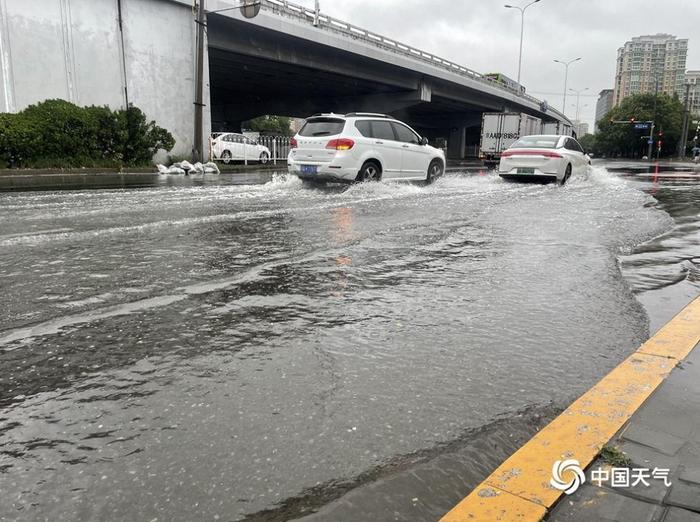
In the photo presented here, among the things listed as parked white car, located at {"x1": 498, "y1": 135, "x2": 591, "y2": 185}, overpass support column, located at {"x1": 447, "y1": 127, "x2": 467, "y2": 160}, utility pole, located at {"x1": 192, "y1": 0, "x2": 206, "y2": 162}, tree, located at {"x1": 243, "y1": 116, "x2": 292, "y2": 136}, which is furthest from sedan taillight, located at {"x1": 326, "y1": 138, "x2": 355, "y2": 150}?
tree, located at {"x1": 243, "y1": 116, "x2": 292, "y2": 136}

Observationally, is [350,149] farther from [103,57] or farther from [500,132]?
[500,132]

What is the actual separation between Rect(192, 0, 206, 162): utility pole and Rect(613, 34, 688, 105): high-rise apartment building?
104174 millimetres

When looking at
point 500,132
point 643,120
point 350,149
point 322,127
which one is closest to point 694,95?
point 643,120

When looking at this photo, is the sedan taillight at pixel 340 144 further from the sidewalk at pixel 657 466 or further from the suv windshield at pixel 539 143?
the sidewalk at pixel 657 466

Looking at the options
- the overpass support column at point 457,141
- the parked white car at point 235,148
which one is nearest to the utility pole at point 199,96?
the parked white car at point 235,148

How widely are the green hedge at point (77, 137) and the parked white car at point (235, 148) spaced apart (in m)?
3.09

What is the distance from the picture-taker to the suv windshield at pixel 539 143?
1619 centimetres

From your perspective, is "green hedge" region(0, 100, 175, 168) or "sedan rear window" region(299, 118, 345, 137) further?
"green hedge" region(0, 100, 175, 168)

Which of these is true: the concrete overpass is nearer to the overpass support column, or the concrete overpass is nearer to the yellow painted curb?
the overpass support column

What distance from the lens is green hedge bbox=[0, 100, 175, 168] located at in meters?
17.5

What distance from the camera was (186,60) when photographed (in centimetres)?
2322

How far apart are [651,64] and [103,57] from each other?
4545 inches

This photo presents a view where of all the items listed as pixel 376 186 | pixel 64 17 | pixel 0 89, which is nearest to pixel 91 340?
pixel 376 186

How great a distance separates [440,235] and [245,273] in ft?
10.0
